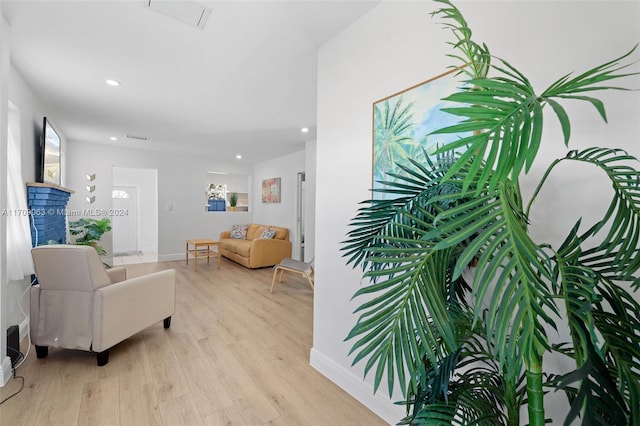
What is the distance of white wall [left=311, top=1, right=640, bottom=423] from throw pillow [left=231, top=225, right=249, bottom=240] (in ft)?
15.7

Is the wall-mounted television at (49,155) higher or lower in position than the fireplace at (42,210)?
higher

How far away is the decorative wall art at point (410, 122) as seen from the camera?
1.40 meters

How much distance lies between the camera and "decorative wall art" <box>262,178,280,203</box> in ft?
21.6

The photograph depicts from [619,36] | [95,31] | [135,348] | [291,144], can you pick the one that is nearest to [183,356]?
[135,348]

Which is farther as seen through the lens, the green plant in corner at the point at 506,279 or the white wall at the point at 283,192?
the white wall at the point at 283,192

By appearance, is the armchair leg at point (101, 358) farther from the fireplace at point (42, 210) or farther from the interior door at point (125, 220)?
the interior door at point (125, 220)

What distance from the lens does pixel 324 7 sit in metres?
1.77

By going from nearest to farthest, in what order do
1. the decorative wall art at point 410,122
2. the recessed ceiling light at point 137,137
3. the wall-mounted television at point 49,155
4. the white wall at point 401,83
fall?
the white wall at point 401,83
the decorative wall art at point 410,122
the wall-mounted television at point 49,155
the recessed ceiling light at point 137,137

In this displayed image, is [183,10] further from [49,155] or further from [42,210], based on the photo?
[49,155]

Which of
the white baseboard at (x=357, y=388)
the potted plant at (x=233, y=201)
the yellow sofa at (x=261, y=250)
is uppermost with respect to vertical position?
the potted plant at (x=233, y=201)

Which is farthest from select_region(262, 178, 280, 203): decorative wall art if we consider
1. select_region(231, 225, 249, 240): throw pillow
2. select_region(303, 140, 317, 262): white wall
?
select_region(303, 140, 317, 262): white wall

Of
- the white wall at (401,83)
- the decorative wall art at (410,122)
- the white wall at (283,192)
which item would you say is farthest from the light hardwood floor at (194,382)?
the white wall at (283,192)

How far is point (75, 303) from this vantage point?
2.08m

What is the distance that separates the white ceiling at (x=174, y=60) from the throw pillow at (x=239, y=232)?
113 inches
